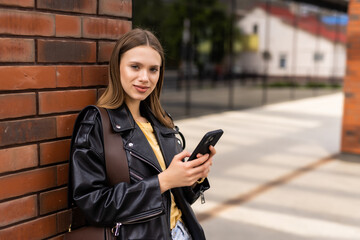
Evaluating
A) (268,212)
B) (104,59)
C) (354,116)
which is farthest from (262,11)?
(104,59)

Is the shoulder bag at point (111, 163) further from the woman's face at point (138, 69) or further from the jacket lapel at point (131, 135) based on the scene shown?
the woman's face at point (138, 69)

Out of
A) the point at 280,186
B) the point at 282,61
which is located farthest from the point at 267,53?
the point at 280,186

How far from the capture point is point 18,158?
1.63 metres

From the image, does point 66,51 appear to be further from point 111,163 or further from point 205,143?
point 205,143

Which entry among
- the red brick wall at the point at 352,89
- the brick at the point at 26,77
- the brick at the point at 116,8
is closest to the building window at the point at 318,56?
the red brick wall at the point at 352,89

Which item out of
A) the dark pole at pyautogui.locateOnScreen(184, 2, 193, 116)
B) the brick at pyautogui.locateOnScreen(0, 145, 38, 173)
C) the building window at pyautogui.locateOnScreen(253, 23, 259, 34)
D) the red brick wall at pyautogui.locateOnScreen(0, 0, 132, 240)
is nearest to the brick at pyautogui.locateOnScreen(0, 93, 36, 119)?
the red brick wall at pyautogui.locateOnScreen(0, 0, 132, 240)

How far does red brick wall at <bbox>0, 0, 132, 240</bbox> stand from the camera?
1585 mm

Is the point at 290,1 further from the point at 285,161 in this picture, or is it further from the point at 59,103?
the point at 59,103

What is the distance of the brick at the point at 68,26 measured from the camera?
1726 millimetres

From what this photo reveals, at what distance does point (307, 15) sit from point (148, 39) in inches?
750

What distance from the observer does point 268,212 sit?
4.64m

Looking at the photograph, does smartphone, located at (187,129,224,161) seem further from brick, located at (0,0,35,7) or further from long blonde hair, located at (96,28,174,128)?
brick, located at (0,0,35,7)

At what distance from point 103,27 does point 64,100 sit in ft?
1.26

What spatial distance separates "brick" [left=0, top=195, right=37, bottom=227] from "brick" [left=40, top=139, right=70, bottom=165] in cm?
15
